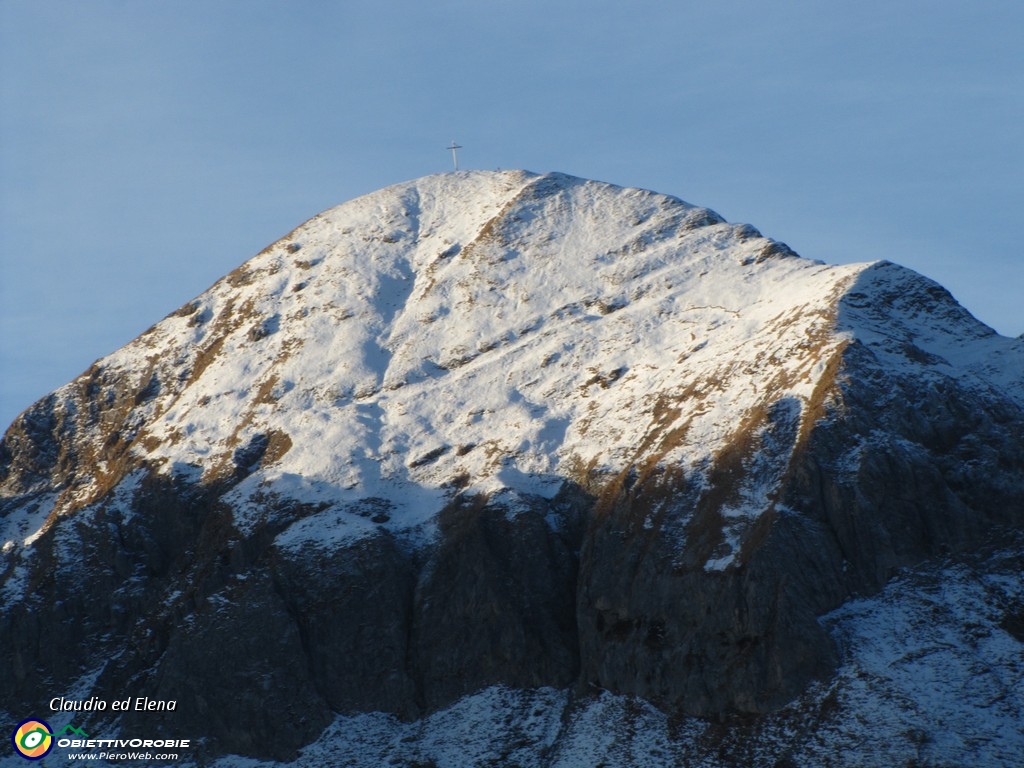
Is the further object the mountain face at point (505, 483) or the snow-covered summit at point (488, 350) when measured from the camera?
the snow-covered summit at point (488, 350)

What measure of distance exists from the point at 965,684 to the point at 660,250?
4687 cm

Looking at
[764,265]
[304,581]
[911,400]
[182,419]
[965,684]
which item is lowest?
[965,684]

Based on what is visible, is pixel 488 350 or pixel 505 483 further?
pixel 488 350

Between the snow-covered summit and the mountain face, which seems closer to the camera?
the mountain face

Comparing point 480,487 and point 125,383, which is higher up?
point 125,383

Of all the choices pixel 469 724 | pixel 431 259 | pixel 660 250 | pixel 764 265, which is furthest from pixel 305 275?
pixel 469 724

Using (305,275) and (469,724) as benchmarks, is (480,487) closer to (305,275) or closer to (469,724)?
(469,724)

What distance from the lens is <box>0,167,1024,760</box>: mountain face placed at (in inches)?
3263

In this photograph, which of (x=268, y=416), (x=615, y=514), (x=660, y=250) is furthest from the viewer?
(x=660, y=250)

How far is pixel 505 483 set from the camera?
3681 inches

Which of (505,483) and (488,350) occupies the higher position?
(488,350)

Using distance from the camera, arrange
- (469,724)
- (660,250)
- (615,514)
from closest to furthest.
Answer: (469,724), (615,514), (660,250)

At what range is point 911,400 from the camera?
8712cm

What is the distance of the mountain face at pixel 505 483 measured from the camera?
82.9m
